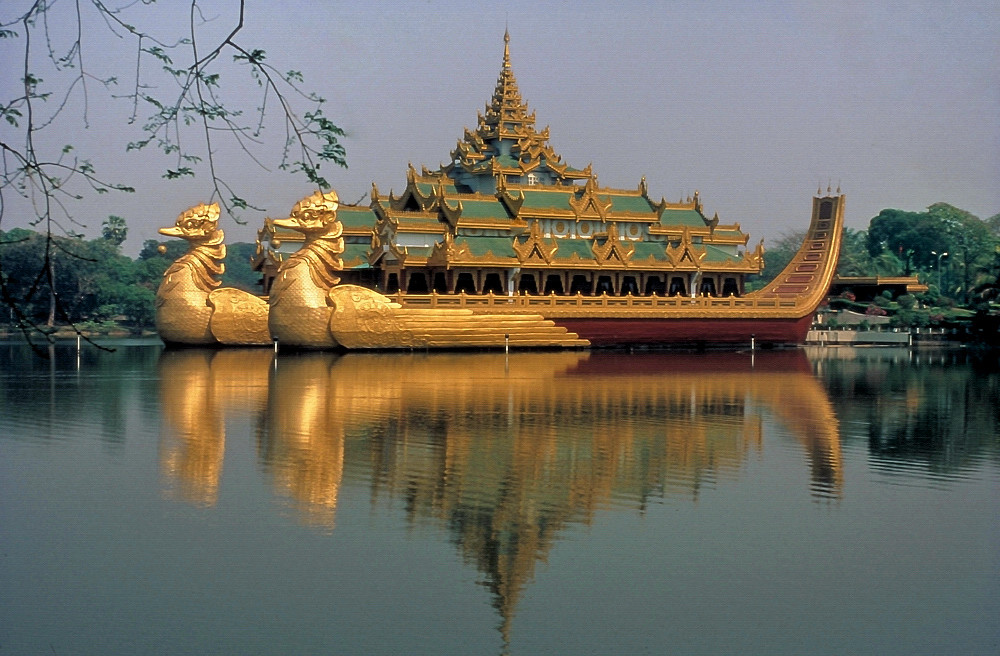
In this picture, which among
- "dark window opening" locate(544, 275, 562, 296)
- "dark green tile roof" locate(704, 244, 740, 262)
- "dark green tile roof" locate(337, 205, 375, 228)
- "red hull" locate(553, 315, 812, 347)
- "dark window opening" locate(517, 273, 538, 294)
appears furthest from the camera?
"dark green tile roof" locate(704, 244, 740, 262)

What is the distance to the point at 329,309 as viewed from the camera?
36.4 meters

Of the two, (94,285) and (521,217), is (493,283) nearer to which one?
(521,217)

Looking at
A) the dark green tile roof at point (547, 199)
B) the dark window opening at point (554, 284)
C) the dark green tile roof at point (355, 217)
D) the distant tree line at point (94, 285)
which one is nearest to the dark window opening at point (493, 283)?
the dark window opening at point (554, 284)

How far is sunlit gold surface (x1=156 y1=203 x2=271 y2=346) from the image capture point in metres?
39.3

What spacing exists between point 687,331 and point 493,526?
3274 centimetres

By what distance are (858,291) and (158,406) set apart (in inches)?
1620

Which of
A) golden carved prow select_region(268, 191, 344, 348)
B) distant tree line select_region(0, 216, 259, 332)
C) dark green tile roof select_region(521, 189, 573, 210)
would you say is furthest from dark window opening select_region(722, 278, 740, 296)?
distant tree line select_region(0, 216, 259, 332)

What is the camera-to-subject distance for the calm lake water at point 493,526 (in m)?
8.81

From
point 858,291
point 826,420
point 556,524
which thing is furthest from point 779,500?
point 858,291

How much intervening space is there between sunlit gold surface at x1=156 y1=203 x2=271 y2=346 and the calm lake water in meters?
16.6

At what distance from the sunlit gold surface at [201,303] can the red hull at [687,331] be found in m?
9.37

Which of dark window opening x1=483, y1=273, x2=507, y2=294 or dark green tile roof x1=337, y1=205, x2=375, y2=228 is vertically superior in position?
dark green tile roof x1=337, y1=205, x2=375, y2=228

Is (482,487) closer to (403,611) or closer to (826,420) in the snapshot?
(403,611)

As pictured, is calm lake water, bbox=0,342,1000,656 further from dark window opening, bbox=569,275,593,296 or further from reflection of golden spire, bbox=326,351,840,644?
dark window opening, bbox=569,275,593,296
